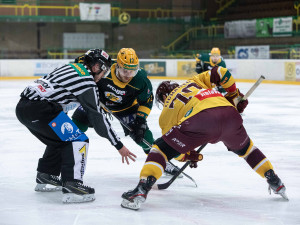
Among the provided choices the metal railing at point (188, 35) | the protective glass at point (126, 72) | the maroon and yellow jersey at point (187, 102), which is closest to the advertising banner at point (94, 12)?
the metal railing at point (188, 35)

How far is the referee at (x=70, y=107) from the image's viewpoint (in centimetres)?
314

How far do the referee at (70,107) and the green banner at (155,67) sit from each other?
534 inches

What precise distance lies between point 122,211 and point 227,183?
1044mm

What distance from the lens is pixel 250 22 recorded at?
19.0 meters

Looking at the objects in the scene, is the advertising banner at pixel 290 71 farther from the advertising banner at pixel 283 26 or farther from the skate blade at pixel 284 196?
the skate blade at pixel 284 196

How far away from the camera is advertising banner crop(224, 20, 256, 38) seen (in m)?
18.8

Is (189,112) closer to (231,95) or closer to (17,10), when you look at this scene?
(231,95)

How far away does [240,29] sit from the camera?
63.4ft

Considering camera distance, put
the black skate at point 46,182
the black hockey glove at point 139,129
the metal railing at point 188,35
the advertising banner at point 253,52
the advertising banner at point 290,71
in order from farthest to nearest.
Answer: the metal railing at point 188,35, the advertising banner at point 253,52, the advertising banner at point 290,71, the black hockey glove at point 139,129, the black skate at point 46,182

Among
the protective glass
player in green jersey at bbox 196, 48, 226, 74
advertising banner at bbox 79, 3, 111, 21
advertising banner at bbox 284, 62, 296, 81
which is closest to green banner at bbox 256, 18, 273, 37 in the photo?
advertising banner at bbox 284, 62, 296, 81

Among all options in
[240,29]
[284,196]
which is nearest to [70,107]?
[284,196]

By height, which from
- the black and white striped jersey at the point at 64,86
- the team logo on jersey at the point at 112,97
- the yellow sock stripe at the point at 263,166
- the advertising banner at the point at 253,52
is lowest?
the yellow sock stripe at the point at 263,166

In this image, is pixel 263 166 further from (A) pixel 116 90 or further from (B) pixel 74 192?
(A) pixel 116 90

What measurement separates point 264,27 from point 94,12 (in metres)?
6.42
